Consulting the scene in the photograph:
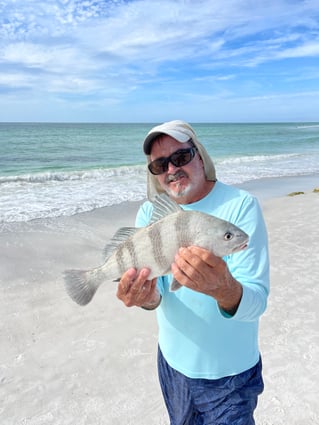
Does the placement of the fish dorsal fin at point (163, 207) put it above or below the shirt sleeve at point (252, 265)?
above

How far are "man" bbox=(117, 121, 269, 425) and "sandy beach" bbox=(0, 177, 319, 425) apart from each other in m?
1.36

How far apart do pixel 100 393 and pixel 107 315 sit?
1.48 meters

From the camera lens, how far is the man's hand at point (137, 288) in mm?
2109

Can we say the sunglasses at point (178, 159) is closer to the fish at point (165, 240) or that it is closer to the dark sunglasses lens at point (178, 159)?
the dark sunglasses lens at point (178, 159)

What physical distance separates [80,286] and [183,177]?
92 centimetres

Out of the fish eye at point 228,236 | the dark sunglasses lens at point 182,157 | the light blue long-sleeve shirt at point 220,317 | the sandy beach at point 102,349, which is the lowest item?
the sandy beach at point 102,349

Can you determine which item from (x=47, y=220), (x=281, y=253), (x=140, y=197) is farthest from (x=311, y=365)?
(x=140, y=197)

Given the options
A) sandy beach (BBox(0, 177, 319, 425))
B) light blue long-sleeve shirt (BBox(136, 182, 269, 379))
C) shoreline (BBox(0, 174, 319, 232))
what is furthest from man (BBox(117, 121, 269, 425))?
shoreline (BBox(0, 174, 319, 232))

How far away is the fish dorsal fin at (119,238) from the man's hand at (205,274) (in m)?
0.44

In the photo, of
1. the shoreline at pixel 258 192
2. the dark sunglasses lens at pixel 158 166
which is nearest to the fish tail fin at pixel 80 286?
the dark sunglasses lens at pixel 158 166

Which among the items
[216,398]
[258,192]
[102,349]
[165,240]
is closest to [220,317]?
[216,398]

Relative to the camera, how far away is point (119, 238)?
2.28 m

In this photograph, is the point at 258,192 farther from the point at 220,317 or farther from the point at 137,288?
the point at 137,288

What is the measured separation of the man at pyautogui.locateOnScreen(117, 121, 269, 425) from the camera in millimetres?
2107
